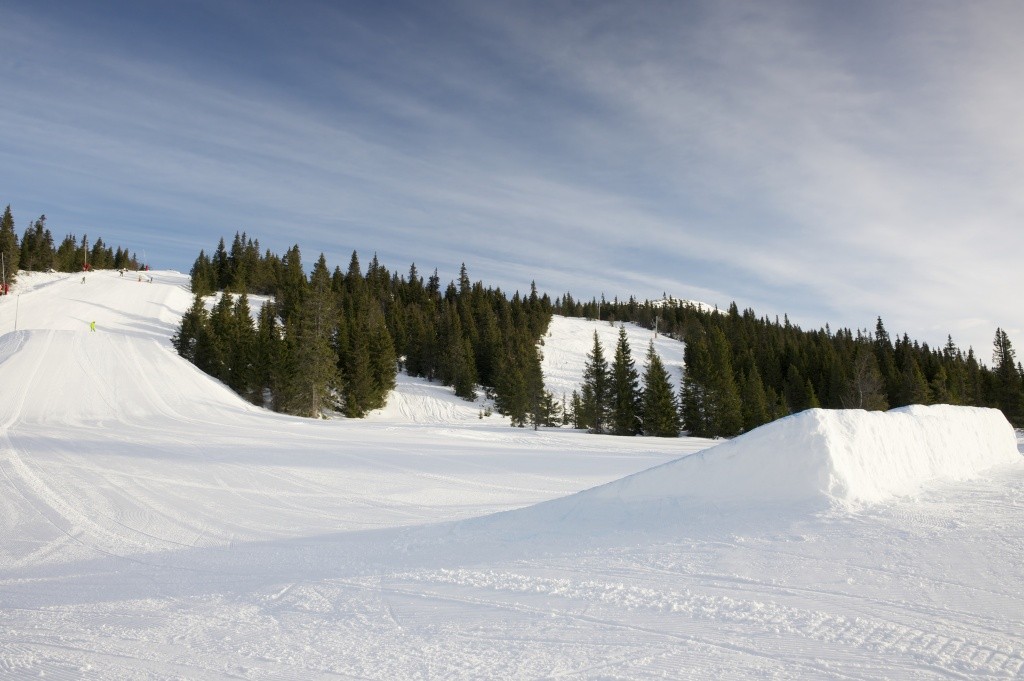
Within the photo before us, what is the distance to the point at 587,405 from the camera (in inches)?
1839

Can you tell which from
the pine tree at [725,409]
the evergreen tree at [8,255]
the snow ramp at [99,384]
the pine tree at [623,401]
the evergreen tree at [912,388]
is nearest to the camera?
the snow ramp at [99,384]

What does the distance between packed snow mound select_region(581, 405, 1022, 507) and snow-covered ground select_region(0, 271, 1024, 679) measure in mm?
32

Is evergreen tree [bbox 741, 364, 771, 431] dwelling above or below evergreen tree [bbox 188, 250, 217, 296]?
below

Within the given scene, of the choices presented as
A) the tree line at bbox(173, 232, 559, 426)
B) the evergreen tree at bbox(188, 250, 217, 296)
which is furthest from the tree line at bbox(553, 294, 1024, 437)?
the evergreen tree at bbox(188, 250, 217, 296)

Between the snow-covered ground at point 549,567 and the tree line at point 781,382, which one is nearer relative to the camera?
the snow-covered ground at point 549,567

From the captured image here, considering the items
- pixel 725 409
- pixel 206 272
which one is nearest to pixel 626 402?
pixel 725 409

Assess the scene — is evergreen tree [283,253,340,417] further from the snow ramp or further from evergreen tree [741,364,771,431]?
evergreen tree [741,364,771,431]

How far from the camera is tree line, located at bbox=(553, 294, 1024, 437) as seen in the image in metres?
47.1

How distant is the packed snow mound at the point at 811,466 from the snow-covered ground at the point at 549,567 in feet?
0.10

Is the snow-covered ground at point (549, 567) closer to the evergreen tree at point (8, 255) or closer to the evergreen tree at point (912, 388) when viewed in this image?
the evergreen tree at point (912, 388)

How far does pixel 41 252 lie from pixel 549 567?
129 metres

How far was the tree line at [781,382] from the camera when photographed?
47062mm

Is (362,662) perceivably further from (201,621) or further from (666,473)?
(666,473)

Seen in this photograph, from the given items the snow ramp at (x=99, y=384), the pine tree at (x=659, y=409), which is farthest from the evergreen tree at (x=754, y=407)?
the snow ramp at (x=99, y=384)
